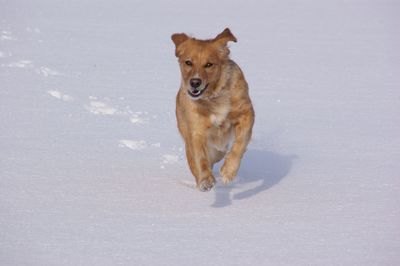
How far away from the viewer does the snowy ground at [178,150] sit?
4785mm

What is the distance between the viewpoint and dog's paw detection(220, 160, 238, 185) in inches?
232

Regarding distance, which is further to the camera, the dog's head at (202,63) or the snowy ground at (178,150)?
the dog's head at (202,63)

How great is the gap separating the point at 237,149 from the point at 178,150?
4.86 feet

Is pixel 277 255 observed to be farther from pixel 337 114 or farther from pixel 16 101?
pixel 16 101

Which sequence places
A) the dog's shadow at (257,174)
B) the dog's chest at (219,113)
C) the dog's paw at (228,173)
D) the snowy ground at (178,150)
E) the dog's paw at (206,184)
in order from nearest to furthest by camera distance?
the snowy ground at (178,150) < the dog's paw at (206,184) < the dog's paw at (228,173) < the dog's shadow at (257,174) < the dog's chest at (219,113)

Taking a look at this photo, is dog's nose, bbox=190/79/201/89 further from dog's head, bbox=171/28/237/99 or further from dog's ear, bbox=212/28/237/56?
dog's ear, bbox=212/28/237/56

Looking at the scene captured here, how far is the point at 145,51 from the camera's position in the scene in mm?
12102

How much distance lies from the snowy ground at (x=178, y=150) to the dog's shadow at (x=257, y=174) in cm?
2

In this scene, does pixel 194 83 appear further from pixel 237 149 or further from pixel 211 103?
pixel 237 149

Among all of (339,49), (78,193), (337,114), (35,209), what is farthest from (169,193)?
(339,49)

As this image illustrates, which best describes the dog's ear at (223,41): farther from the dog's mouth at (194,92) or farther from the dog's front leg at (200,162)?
the dog's front leg at (200,162)

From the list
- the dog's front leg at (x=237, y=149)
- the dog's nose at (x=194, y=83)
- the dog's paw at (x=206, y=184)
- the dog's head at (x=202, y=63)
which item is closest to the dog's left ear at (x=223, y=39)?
the dog's head at (x=202, y=63)

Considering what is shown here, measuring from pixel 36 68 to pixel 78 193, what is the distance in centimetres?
508

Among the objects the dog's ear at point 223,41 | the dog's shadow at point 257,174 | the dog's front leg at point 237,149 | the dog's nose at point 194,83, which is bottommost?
the dog's shadow at point 257,174
